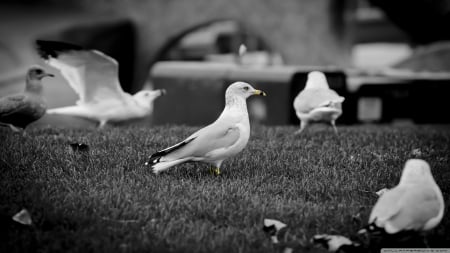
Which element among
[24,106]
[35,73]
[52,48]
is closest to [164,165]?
[24,106]

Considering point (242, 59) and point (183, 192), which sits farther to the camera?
point (242, 59)

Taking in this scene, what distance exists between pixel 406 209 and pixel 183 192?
1.62 metres

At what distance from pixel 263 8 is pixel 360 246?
10482 mm

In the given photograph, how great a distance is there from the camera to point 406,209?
3584mm

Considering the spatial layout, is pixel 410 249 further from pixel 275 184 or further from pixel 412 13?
pixel 412 13

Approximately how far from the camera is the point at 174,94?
41.4 feet

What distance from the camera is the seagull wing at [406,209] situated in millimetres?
→ 3551

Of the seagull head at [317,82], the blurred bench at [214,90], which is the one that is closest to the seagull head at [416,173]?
the seagull head at [317,82]

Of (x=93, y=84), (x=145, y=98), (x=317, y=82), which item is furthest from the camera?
(x=145, y=98)

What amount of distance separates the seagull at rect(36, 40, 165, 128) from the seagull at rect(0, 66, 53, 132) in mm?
481

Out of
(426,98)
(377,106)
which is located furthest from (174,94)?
(426,98)

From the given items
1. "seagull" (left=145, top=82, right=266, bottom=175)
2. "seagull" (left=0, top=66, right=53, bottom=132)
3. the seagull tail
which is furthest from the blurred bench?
the seagull tail

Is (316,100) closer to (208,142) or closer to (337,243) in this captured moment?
(208,142)

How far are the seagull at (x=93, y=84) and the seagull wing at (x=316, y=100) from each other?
7.42ft
